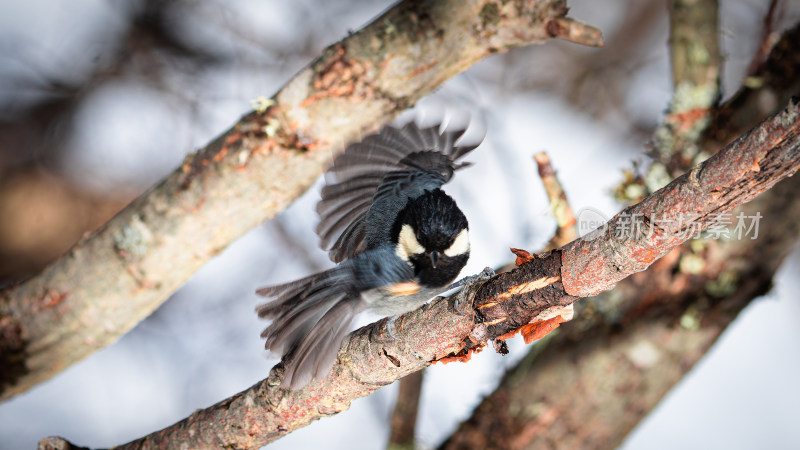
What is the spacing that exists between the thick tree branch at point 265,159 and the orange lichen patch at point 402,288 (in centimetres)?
56

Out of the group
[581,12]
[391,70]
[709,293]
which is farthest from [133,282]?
[581,12]

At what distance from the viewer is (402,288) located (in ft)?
5.91

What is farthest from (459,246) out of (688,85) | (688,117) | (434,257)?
(688,85)

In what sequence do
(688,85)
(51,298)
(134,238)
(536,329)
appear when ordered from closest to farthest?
(536,329) < (134,238) < (51,298) < (688,85)

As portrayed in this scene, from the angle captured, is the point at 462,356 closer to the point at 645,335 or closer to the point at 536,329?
the point at 536,329

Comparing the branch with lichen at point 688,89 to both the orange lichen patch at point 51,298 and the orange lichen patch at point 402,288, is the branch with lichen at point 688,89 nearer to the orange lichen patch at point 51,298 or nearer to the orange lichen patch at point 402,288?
the orange lichen patch at point 402,288

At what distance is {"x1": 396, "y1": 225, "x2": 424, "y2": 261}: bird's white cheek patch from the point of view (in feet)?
5.84

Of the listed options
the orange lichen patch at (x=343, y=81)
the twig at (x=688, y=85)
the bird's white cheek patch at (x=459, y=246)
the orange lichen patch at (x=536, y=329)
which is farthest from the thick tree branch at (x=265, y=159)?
the orange lichen patch at (x=536, y=329)

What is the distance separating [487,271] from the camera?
1.44 m

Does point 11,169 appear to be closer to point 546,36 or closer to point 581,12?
point 546,36

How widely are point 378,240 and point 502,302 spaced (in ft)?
2.50

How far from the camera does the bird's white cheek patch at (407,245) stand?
5.84 ft

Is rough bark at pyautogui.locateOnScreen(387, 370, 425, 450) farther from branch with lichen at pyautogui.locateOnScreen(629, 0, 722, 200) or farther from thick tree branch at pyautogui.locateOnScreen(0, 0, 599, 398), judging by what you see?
branch with lichen at pyautogui.locateOnScreen(629, 0, 722, 200)

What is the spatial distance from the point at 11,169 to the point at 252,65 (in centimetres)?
142
